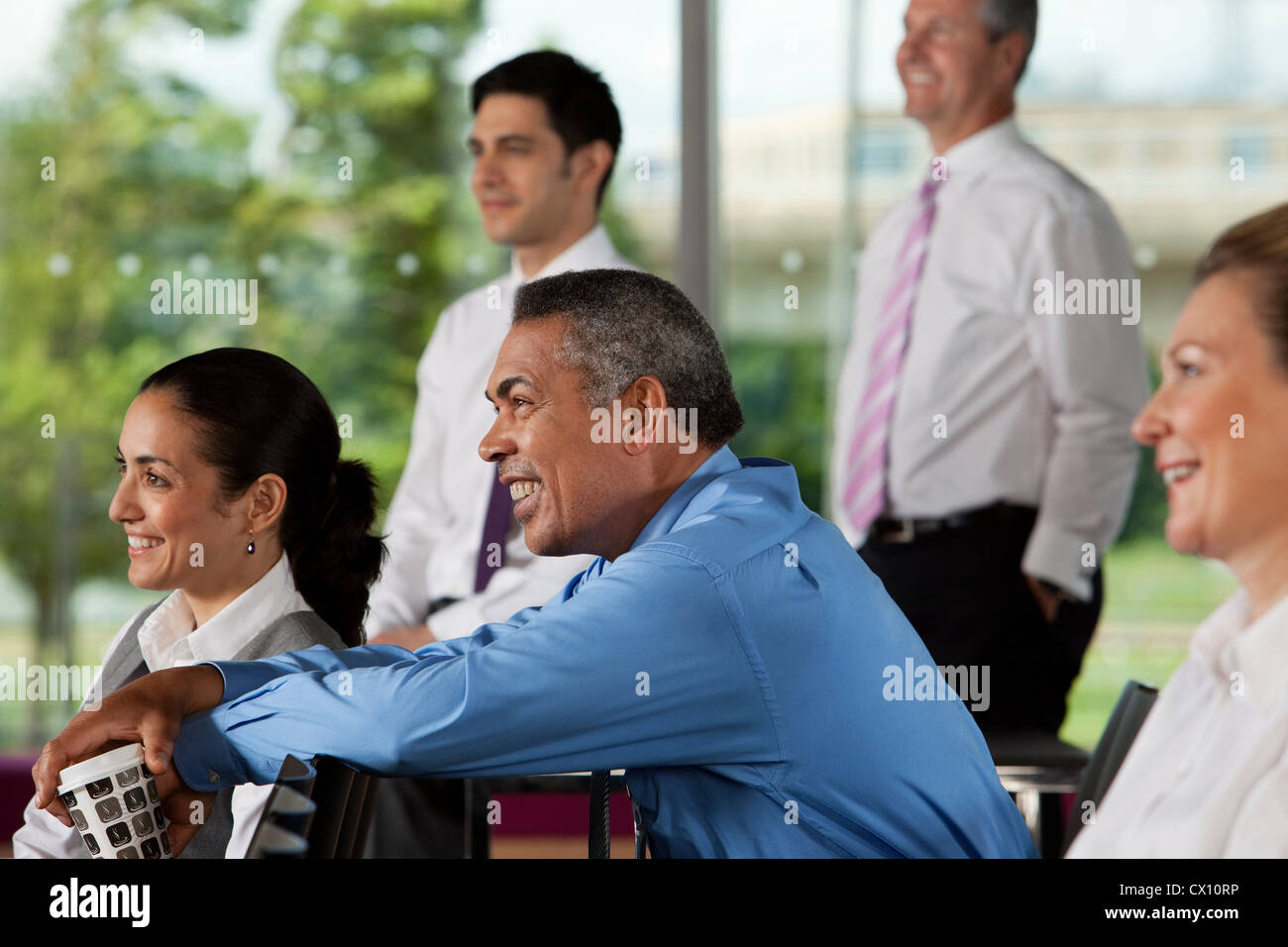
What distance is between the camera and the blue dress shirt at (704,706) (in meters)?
1.03

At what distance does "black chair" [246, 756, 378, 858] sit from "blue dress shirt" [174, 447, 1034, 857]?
3 cm

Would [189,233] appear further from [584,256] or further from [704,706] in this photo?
[704,706]

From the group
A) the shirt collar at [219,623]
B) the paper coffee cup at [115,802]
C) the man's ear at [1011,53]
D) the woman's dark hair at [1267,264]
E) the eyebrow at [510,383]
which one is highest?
the man's ear at [1011,53]

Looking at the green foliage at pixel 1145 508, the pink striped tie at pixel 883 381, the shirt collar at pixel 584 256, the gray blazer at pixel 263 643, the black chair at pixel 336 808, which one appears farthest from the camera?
the green foliage at pixel 1145 508

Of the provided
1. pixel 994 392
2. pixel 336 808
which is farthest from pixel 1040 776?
pixel 336 808

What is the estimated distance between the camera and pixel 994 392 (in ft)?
7.93

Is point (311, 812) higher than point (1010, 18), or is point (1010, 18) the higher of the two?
point (1010, 18)

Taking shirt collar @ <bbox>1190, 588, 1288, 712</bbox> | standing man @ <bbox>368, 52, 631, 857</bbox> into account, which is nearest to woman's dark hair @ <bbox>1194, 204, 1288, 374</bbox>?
shirt collar @ <bbox>1190, 588, 1288, 712</bbox>

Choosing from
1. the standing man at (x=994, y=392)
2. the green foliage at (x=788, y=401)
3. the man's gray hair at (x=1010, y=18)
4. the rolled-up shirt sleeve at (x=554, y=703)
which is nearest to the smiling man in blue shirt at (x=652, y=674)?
the rolled-up shirt sleeve at (x=554, y=703)

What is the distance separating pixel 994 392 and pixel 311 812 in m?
1.76

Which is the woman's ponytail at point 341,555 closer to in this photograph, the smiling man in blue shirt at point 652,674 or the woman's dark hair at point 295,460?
the woman's dark hair at point 295,460

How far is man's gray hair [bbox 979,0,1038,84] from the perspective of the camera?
2.55m

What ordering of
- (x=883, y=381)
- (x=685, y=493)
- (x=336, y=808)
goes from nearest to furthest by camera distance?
(x=336, y=808) → (x=685, y=493) → (x=883, y=381)
